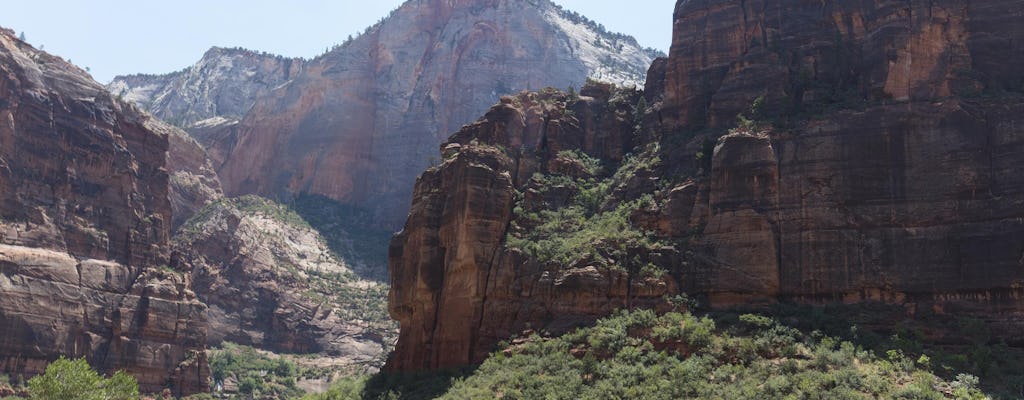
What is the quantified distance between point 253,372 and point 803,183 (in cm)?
8198

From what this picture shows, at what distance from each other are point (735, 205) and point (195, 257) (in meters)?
96.9

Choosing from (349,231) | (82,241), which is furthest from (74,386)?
(349,231)

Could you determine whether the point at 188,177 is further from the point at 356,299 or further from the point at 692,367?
the point at 692,367

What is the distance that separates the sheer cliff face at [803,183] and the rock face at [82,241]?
45219 millimetres

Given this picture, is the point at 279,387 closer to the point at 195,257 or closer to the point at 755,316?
the point at 195,257

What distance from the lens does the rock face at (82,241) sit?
100875 millimetres

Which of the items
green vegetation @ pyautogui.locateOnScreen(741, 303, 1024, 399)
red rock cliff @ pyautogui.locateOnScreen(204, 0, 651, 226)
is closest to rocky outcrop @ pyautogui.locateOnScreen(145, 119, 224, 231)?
red rock cliff @ pyautogui.locateOnScreen(204, 0, 651, 226)

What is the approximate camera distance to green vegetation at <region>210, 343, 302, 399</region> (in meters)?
121

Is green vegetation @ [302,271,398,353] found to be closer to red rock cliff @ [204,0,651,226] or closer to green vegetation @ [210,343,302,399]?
green vegetation @ [210,343,302,399]

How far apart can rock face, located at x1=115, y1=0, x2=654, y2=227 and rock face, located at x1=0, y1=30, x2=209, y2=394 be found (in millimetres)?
56534

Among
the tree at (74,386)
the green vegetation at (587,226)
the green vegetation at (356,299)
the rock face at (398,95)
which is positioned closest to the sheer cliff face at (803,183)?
the green vegetation at (587,226)

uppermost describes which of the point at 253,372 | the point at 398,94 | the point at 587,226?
the point at 398,94

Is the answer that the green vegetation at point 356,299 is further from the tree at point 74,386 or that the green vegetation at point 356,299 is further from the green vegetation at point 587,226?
the green vegetation at point 587,226

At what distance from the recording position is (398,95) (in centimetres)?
18462
